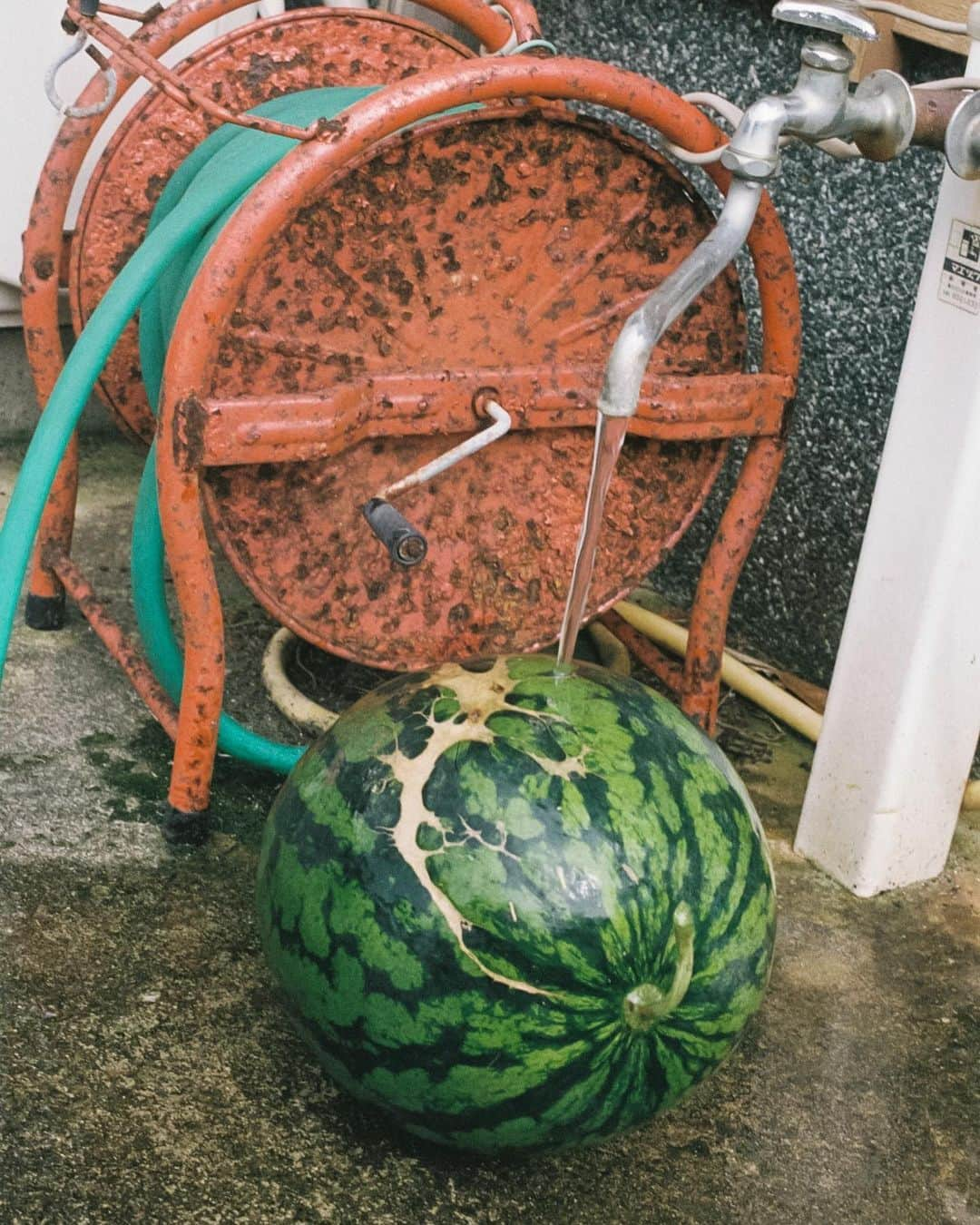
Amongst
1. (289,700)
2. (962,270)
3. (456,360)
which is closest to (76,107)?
(456,360)

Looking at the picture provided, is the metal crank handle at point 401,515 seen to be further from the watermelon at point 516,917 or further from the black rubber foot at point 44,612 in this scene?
the black rubber foot at point 44,612

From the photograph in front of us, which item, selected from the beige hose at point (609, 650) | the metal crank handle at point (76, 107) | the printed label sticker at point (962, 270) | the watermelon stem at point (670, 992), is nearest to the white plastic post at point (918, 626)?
the printed label sticker at point (962, 270)

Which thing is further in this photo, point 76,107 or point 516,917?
point 76,107

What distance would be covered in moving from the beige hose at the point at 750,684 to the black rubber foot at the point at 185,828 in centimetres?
97

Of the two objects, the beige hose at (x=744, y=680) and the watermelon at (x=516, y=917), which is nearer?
the watermelon at (x=516, y=917)

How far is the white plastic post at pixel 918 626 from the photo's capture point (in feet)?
7.04

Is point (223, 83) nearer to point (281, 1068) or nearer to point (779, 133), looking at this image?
point (779, 133)

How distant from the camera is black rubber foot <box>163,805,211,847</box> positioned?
232cm

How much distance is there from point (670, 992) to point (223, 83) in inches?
69.2

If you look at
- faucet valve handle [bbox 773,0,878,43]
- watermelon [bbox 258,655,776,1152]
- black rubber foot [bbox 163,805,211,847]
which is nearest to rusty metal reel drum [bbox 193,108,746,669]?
black rubber foot [bbox 163,805,211,847]

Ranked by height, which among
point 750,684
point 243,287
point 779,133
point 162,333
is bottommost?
point 750,684

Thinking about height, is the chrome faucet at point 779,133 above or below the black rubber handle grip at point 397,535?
above

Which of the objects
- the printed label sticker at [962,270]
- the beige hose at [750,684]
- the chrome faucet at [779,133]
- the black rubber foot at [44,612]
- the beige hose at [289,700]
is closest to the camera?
the chrome faucet at [779,133]

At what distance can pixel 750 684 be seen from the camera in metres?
2.92
